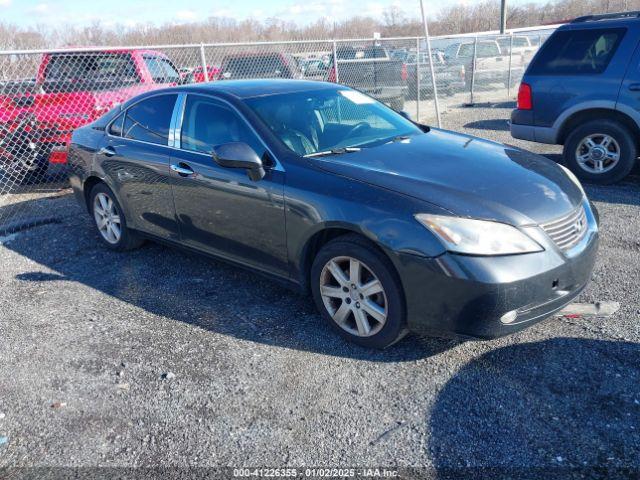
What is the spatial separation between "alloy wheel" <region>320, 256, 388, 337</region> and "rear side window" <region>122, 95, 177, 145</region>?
201 cm

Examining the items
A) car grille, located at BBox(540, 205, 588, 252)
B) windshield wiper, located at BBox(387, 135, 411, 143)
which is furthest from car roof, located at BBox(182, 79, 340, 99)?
car grille, located at BBox(540, 205, 588, 252)

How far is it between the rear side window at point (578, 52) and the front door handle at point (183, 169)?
515cm

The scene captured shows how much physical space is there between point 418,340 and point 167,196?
7.86 ft

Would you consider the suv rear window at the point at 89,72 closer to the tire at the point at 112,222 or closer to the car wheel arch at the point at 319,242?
the tire at the point at 112,222

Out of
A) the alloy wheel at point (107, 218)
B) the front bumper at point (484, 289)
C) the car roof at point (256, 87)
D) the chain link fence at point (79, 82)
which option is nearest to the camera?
the front bumper at point (484, 289)

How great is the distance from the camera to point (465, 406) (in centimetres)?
299

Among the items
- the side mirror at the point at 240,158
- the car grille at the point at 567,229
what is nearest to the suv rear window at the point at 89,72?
the side mirror at the point at 240,158

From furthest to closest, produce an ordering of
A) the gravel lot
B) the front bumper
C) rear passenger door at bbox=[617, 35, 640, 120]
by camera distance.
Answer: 1. rear passenger door at bbox=[617, 35, 640, 120]
2. the front bumper
3. the gravel lot

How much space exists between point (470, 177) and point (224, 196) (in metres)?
1.77

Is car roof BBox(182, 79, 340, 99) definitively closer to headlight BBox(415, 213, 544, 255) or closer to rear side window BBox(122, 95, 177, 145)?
rear side window BBox(122, 95, 177, 145)

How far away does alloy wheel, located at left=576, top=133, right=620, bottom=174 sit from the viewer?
686cm

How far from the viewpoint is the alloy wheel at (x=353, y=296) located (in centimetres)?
341

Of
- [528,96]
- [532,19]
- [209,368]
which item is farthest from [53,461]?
[532,19]

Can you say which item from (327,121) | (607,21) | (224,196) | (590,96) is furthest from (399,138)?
(607,21)
